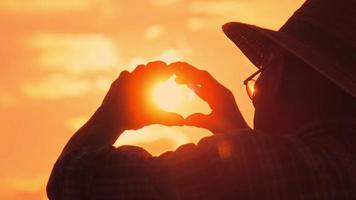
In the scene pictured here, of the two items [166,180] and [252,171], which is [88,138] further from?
[252,171]

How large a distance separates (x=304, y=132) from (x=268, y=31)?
38.2 inches

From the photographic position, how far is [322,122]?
12.8ft

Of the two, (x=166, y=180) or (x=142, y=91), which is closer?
(x=166, y=180)

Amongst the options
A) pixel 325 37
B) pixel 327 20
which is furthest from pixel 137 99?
pixel 327 20

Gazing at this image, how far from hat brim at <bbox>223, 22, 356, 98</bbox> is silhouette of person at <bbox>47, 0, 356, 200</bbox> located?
1 centimetres

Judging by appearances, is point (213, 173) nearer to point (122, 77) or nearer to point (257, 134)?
point (257, 134)

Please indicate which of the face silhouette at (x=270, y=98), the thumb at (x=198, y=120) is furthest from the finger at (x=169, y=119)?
the face silhouette at (x=270, y=98)

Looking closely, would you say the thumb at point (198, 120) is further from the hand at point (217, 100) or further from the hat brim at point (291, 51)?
the hat brim at point (291, 51)

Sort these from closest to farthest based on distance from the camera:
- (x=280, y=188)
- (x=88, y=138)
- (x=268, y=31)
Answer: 1. (x=280, y=188)
2. (x=88, y=138)
3. (x=268, y=31)

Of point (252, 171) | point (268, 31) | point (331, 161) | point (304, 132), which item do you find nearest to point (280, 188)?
point (252, 171)

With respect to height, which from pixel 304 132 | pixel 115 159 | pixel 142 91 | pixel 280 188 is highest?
pixel 142 91

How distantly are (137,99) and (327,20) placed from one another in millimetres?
1484

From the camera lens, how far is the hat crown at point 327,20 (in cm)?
441

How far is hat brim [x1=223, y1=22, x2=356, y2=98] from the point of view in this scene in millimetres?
3869
